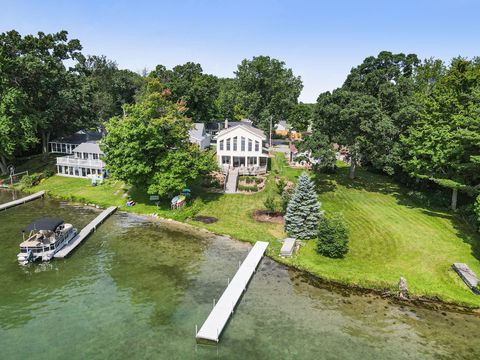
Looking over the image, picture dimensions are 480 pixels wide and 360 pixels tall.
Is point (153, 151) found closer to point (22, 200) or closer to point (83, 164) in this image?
point (83, 164)

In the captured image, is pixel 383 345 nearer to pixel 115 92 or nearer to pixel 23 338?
pixel 23 338

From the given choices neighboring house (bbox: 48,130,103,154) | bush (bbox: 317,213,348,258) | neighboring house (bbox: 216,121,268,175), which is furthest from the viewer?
neighboring house (bbox: 48,130,103,154)

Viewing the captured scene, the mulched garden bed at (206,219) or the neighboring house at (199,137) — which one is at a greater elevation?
the neighboring house at (199,137)

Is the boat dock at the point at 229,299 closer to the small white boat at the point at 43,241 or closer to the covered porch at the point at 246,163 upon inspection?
the small white boat at the point at 43,241

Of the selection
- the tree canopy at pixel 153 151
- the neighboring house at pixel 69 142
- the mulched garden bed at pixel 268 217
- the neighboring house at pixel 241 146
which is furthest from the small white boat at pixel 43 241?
the neighboring house at pixel 69 142

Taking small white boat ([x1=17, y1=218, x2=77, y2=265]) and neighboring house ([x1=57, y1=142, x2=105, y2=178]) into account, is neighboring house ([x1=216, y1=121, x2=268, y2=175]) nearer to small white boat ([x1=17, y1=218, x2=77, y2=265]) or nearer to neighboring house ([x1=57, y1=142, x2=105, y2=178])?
Answer: neighboring house ([x1=57, y1=142, x2=105, y2=178])

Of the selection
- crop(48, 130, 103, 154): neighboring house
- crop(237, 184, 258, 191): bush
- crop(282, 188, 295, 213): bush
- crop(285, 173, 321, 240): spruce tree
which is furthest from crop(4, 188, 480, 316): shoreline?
crop(48, 130, 103, 154): neighboring house

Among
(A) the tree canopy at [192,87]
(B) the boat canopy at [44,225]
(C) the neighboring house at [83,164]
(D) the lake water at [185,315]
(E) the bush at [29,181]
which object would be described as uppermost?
(A) the tree canopy at [192,87]
